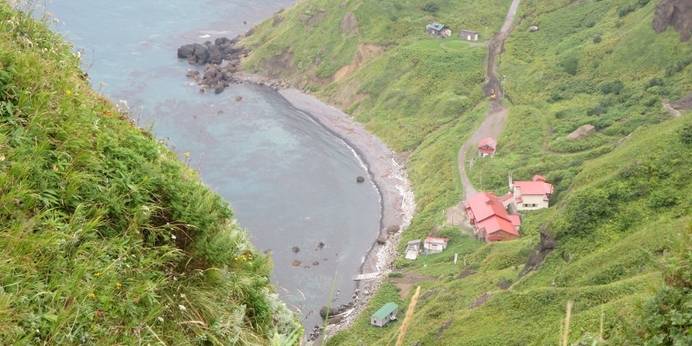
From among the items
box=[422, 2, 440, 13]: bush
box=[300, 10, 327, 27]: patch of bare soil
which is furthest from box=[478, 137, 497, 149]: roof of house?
box=[300, 10, 327, 27]: patch of bare soil

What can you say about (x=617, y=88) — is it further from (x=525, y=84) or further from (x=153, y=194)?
(x=153, y=194)

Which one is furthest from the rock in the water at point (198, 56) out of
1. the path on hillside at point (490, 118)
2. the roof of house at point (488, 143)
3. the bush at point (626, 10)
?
the bush at point (626, 10)

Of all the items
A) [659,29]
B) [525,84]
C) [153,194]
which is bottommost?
[525,84]

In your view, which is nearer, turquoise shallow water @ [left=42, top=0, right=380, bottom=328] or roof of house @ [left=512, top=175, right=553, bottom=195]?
roof of house @ [left=512, top=175, right=553, bottom=195]

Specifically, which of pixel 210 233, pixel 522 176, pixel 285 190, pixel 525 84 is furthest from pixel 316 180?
pixel 210 233

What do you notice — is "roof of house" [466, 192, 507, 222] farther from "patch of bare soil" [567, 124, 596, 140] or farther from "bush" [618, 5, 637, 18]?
"bush" [618, 5, 637, 18]

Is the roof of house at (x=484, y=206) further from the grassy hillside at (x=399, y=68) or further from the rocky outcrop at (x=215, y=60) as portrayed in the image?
the rocky outcrop at (x=215, y=60)
